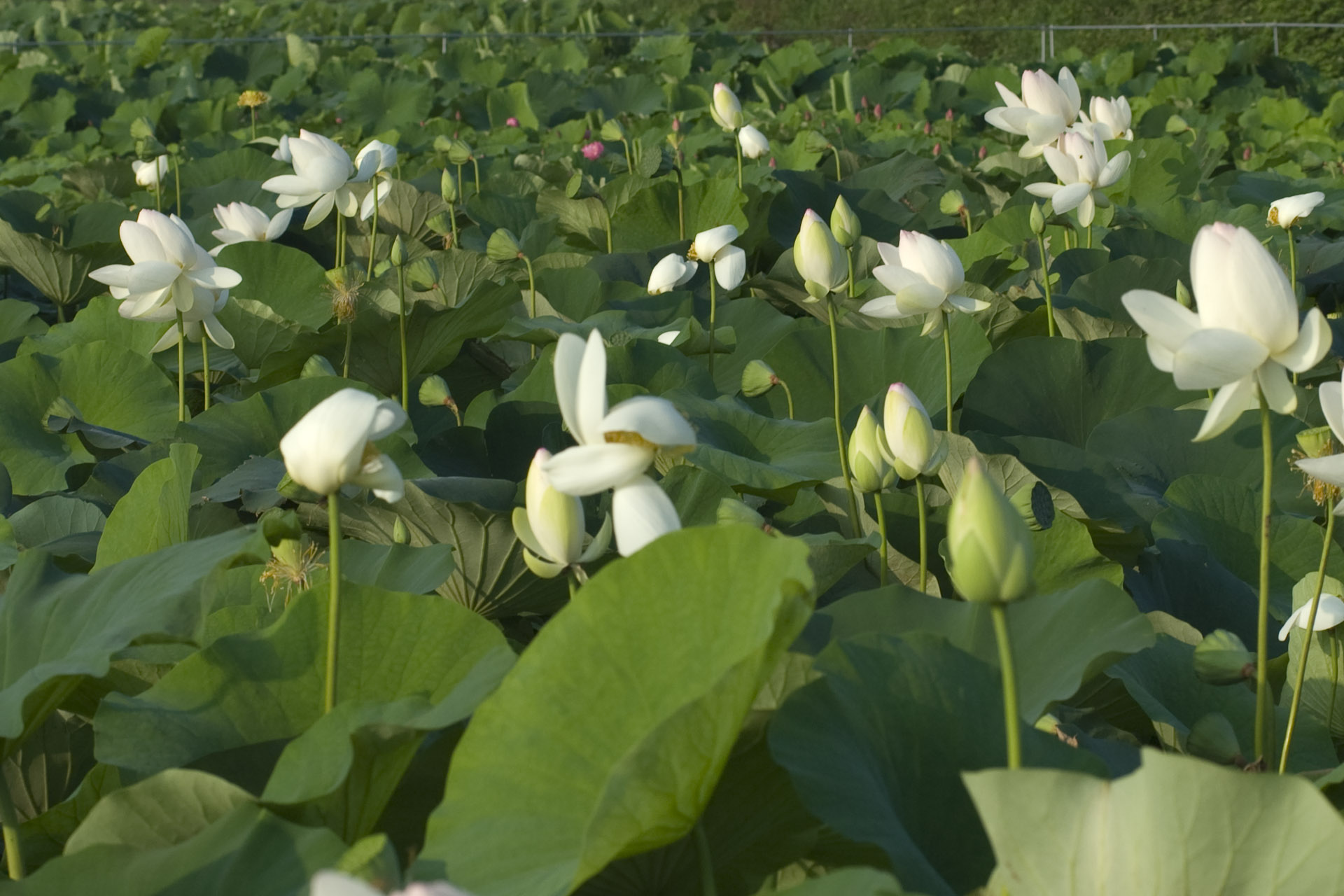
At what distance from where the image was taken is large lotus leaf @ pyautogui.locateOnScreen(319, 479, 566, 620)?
45.1 inches

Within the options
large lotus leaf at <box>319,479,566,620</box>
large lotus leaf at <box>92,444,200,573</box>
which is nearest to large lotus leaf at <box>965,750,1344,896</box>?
large lotus leaf at <box>319,479,566,620</box>

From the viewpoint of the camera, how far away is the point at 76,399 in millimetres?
1763

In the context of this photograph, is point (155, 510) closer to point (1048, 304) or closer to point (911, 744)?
point (911, 744)

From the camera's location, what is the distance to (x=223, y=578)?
1.10m

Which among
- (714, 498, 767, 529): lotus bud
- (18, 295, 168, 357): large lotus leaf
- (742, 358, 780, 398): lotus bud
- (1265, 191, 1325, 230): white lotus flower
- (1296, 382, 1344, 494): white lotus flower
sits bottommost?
(18, 295, 168, 357): large lotus leaf

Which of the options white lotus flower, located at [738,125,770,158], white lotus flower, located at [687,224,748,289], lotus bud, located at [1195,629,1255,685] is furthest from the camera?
white lotus flower, located at [738,125,770,158]

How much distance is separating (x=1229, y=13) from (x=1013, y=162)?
1046 centimetres

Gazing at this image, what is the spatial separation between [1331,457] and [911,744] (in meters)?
0.39

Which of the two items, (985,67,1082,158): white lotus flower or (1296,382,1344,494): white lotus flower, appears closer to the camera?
(1296,382,1344,494): white lotus flower

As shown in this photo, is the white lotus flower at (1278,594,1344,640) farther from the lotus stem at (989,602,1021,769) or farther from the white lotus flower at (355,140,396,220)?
the white lotus flower at (355,140,396,220)

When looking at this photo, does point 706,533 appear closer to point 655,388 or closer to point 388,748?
point 388,748

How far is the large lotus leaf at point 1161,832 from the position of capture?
21.9 inches

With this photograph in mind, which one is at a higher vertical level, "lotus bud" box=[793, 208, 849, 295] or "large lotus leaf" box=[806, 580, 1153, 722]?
"lotus bud" box=[793, 208, 849, 295]

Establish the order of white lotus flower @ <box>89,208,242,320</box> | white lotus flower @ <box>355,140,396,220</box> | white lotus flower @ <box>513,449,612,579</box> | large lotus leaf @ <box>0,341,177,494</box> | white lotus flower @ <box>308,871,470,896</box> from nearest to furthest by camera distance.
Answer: white lotus flower @ <box>308,871,470,896</box> < white lotus flower @ <box>513,449,612,579</box> < white lotus flower @ <box>89,208,242,320</box> < large lotus leaf @ <box>0,341,177,494</box> < white lotus flower @ <box>355,140,396,220</box>
